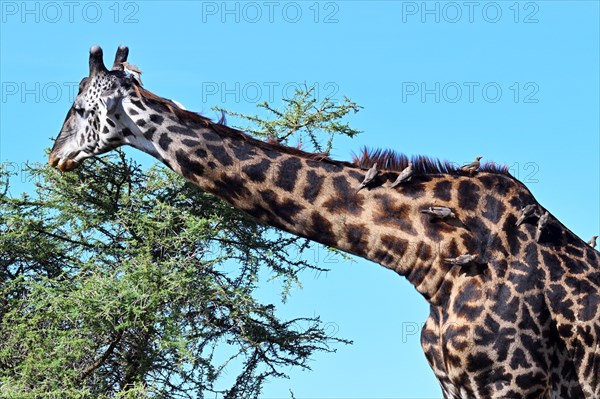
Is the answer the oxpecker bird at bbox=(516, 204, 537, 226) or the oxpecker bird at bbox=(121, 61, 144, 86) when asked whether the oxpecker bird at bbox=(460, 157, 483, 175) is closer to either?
the oxpecker bird at bbox=(516, 204, 537, 226)

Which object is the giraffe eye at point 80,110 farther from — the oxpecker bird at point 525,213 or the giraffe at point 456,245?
the oxpecker bird at point 525,213

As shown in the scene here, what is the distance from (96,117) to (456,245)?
12.2 ft

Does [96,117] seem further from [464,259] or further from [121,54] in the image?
[464,259]

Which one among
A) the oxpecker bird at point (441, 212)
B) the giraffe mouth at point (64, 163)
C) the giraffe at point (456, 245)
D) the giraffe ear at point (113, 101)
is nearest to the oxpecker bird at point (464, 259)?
the giraffe at point (456, 245)

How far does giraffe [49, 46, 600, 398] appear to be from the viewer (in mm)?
7215

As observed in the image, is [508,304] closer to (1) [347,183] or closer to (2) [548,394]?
(2) [548,394]

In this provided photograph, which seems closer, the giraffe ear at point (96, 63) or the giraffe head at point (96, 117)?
the giraffe head at point (96, 117)

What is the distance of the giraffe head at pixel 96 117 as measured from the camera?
29.3 ft

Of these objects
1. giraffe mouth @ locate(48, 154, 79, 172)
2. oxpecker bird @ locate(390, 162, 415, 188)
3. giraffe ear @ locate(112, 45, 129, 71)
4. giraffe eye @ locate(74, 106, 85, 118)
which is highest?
giraffe ear @ locate(112, 45, 129, 71)

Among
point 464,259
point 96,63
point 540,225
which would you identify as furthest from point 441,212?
point 96,63

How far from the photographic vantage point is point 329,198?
774cm

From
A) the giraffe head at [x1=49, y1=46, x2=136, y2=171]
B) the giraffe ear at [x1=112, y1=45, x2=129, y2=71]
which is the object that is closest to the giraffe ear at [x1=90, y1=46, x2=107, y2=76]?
the giraffe head at [x1=49, y1=46, x2=136, y2=171]

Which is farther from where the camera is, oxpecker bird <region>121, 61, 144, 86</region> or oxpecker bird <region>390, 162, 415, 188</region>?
oxpecker bird <region>121, 61, 144, 86</region>

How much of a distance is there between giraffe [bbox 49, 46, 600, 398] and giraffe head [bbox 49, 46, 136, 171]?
885mm
